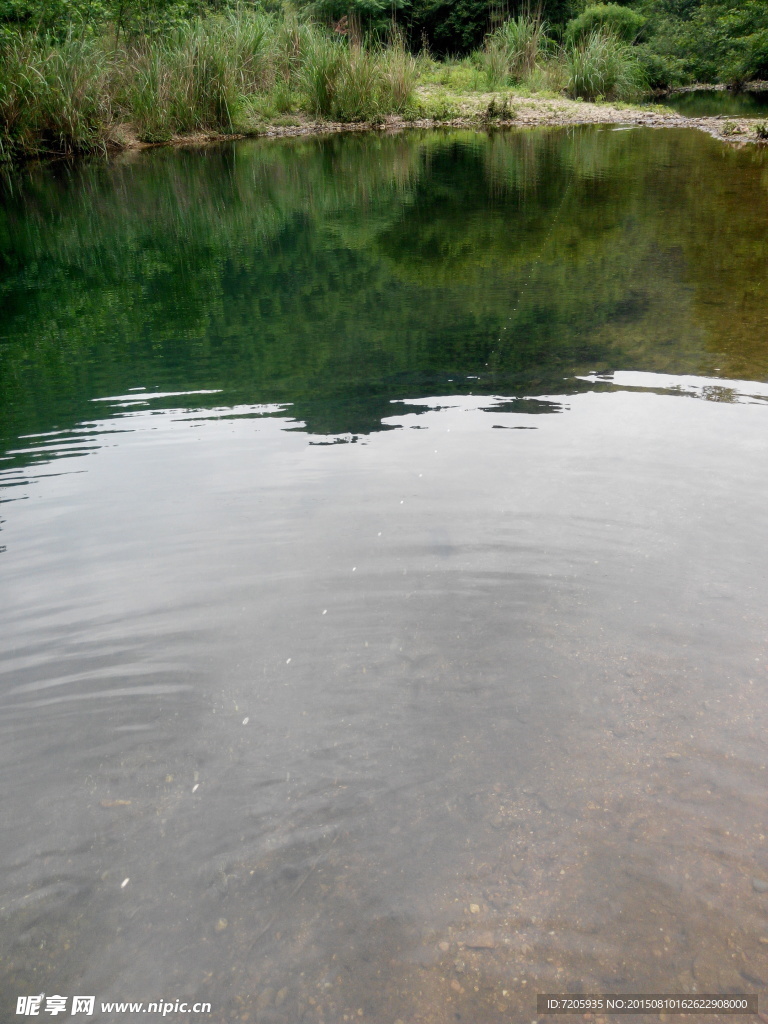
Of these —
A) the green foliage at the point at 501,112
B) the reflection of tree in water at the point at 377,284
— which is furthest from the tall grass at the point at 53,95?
the green foliage at the point at 501,112

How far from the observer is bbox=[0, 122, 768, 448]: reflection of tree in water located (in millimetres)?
4004

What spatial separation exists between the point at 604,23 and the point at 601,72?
16.2ft

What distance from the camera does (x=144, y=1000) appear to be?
4.20 feet

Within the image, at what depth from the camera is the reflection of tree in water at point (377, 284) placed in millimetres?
4004

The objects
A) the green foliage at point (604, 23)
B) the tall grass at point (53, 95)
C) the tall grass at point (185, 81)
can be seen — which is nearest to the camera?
the tall grass at point (53, 95)

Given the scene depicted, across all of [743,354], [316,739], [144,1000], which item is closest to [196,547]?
[316,739]

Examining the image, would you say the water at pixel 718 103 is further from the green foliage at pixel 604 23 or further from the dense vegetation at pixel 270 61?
the green foliage at pixel 604 23

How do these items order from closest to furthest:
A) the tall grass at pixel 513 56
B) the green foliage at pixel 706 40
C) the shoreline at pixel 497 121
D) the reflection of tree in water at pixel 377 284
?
the reflection of tree in water at pixel 377 284 < the shoreline at pixel 497 121 < the tall grass at pixel 513 56 < the green foliage at pixel 706 40

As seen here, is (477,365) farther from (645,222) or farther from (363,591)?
(645,222)

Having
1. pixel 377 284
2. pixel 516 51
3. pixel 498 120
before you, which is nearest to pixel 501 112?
pixel 498 120

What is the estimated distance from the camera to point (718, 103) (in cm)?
1958

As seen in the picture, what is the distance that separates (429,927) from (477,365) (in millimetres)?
3111

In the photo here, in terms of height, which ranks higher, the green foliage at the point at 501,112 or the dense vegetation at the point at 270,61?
the dense vegetation at the point at 270,61

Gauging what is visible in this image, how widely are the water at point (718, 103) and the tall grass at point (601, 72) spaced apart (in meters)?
1.42
